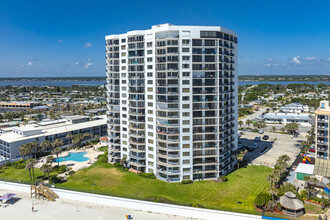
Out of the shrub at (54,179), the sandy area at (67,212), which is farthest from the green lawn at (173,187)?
the sandy area at (67,212)

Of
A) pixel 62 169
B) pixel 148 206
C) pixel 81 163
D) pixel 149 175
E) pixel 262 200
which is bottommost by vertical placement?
pixel 81 163

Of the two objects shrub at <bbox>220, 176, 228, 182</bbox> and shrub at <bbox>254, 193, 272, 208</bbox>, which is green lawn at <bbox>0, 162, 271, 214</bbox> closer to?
shrub at <bbox>220, 176, 228, 182</bbox>

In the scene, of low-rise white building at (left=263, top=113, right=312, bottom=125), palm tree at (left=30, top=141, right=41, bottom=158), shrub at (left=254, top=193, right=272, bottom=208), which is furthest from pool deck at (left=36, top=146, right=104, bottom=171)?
low-rise white building at (left=263, top=113, right=312, bottom=125)

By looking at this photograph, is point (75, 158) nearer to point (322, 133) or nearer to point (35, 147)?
point (35, 147)

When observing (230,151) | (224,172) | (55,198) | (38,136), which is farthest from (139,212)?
(38,136)

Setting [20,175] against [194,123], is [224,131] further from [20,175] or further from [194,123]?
[20,175]

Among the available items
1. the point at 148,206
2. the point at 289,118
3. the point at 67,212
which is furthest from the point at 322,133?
the point at 289,118

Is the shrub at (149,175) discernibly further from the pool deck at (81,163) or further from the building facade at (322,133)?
the building facade at (322,133)
